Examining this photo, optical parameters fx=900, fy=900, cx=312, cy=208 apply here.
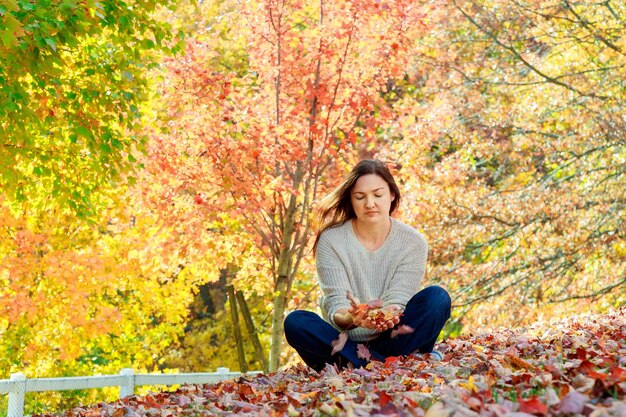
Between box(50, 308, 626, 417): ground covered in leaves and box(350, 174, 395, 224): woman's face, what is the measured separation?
90cm

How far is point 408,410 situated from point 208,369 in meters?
16.8

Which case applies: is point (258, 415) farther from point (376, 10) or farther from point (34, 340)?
point (34, 340)

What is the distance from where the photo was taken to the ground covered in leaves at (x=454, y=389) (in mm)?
2529

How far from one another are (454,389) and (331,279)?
2.17m

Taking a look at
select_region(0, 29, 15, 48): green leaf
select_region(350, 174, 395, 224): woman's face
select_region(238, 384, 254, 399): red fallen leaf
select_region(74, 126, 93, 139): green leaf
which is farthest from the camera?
select_region(74, 126, 93, 139): green leaf

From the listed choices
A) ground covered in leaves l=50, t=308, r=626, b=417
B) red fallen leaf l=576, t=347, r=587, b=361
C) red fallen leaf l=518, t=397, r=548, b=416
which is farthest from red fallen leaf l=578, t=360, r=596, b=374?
red fallen leaf l=518, t=397, r=548, b=416

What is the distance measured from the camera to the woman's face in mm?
5266

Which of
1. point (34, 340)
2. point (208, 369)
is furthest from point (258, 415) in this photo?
point (208, 369)

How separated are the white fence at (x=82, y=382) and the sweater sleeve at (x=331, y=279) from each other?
322 cm

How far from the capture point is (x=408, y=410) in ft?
8.81

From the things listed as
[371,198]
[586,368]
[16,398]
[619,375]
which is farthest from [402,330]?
[16,398]

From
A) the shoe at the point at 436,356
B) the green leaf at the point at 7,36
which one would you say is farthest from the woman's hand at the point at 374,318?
the green leaf at the point at 7,36

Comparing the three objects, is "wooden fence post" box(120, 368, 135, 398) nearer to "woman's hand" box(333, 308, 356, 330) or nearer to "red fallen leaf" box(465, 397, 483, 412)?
"woman's hand" box(333, 308, 356, 330)

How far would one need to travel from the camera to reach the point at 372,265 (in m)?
5.34
